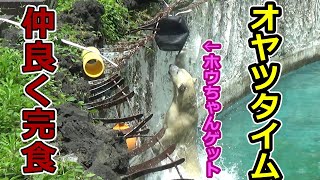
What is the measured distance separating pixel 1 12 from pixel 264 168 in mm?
4574

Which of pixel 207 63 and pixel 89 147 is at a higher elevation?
pixel 207 63

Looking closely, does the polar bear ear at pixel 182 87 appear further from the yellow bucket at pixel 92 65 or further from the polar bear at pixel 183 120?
the yellow bucket at pixel 92 65

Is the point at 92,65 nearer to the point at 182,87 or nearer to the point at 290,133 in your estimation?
the point at 182,87

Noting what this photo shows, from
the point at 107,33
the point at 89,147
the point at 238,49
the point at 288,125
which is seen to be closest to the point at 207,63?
the point at 107,33

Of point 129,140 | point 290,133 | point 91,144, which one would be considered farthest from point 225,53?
point 91,144

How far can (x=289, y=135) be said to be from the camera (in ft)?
42.1

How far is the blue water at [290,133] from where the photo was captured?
11.0 m

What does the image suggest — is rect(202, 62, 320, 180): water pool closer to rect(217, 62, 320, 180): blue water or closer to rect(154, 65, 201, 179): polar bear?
rect(217, 62, 320, 180): blue water

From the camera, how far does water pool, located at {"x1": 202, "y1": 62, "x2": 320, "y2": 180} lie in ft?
35.8

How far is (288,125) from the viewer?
1349 centimetres

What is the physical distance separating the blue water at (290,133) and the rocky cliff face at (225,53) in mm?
710

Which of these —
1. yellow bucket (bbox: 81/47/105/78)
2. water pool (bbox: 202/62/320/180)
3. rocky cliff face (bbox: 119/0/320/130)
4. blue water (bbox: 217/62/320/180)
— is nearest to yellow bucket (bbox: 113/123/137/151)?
yellow bucket (bbox: 81/47/105/78)

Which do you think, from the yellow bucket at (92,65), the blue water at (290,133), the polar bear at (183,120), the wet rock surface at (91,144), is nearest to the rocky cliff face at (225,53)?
the blue water at (290,133)

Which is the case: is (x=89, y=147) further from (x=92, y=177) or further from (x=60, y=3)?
(x=60, y=3)
